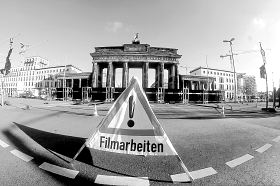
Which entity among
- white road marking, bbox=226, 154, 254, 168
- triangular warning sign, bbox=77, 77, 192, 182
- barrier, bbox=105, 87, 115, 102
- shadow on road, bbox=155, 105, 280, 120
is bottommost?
shadow on road, bbox=155, 105, 280, 120

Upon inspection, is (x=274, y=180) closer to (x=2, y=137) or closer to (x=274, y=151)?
(x=274, y=151)

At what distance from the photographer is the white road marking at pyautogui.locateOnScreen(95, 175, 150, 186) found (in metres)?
2.45

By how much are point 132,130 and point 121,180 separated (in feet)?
2.53

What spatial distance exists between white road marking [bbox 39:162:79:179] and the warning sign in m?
0.48

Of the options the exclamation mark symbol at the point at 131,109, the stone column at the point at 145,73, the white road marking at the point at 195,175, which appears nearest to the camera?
the white road marking at the point at 195,175

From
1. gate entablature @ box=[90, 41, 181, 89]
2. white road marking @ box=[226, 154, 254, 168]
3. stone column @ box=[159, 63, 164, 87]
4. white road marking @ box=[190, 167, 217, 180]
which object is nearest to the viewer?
white road marking @ box=[190, 167, 217, 180]

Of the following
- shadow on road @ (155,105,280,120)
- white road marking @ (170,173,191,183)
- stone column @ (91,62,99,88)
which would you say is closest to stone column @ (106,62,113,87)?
stone column @ (91,62,99,88)

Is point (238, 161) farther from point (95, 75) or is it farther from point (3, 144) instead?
point (95, 75)

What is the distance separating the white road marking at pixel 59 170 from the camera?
265 centimetres

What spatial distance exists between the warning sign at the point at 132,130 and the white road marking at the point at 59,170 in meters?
0.48

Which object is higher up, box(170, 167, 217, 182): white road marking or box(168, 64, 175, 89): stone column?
box(168, 64, 175, 89): stone column

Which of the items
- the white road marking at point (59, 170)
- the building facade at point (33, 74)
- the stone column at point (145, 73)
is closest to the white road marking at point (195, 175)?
the white road marking at point (59, 170)

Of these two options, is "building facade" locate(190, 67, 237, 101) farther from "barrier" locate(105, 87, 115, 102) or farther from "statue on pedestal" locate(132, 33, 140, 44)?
"barrier" locate(105, 87, 115, 102)

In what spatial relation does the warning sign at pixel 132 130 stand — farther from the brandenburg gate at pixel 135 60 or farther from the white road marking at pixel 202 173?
the brandenburg gate at pixel 135 60
